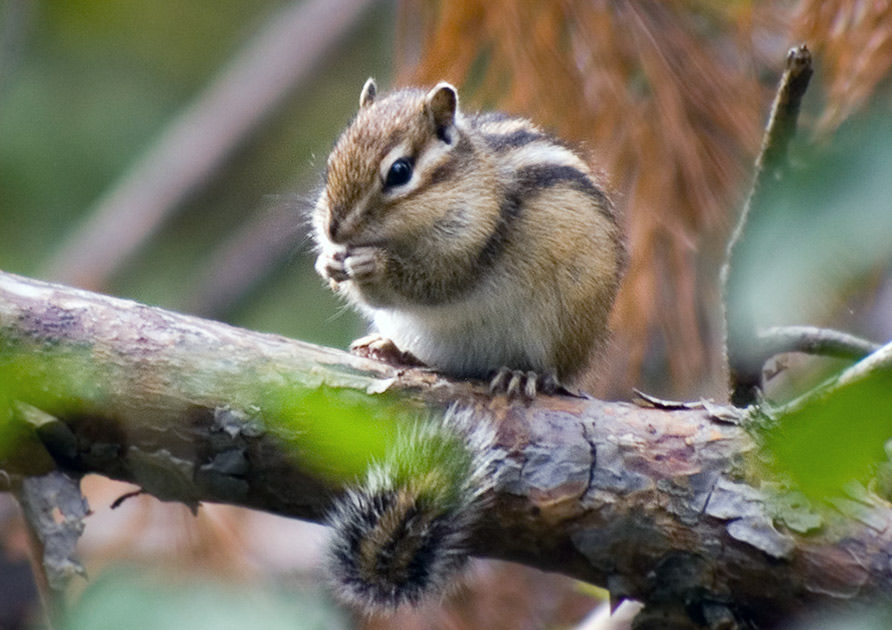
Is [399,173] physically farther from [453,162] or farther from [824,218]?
[824,218]

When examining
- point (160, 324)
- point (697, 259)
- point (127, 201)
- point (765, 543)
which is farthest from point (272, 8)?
point (765, 543)

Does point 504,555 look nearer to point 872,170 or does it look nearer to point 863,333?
point 872,170

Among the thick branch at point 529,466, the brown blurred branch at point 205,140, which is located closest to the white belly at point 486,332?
the thick branch at point 529,466

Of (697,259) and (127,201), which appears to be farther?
(127,201)

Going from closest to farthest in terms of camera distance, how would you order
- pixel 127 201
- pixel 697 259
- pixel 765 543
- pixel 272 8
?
pixel 765 543, pixel 697 259, pixel 127 201, pixel 272 8

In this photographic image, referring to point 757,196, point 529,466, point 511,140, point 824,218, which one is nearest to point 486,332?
point 511,140
